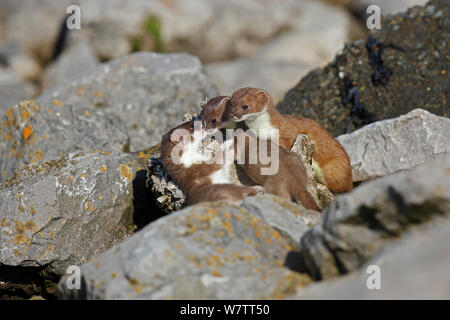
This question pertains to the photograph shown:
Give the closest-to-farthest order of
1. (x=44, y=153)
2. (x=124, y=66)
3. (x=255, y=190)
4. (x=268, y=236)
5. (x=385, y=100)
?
(x=268, y=236) < (x=255, y=190) < (x=44, y=153) < (x=385, y=100) < (x=124, y=66)

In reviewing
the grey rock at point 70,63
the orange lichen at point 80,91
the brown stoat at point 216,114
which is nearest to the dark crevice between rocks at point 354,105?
the brown stoat at point 216,114

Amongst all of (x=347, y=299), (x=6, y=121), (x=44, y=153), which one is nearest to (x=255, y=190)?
(x=347, y=299)

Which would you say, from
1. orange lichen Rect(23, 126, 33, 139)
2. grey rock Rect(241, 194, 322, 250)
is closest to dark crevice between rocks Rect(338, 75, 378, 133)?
grey rock Rect(241, 194, 322, 250)

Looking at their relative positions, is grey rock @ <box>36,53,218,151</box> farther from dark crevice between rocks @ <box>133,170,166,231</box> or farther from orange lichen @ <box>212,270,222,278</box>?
orange lichen @ <box>212,270,222,278</box>

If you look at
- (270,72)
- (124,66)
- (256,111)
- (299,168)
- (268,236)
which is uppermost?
(270,72)

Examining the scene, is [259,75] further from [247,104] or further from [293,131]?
[247,104]
